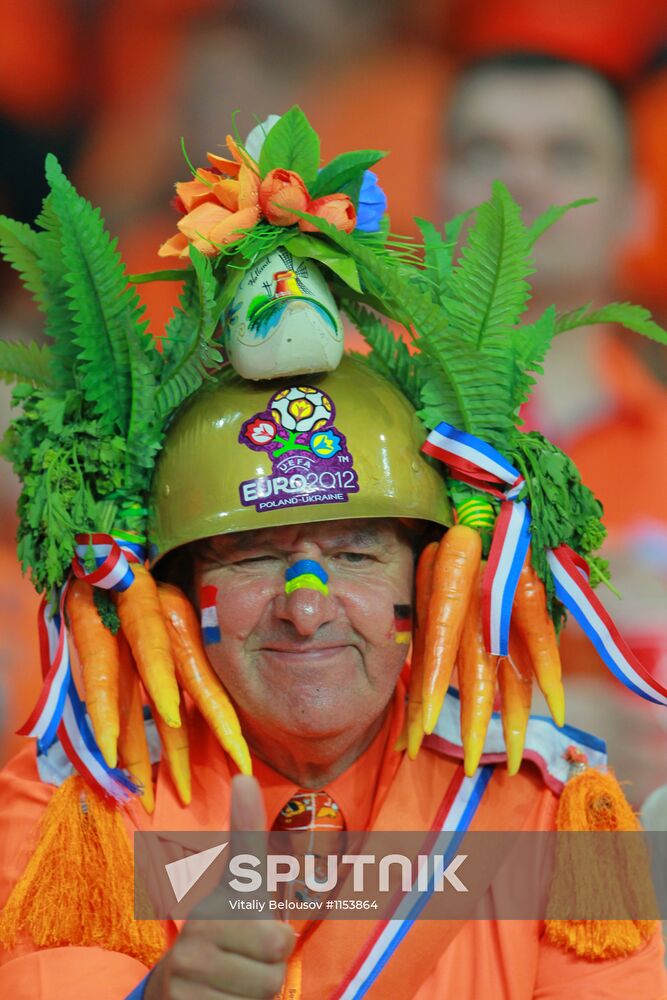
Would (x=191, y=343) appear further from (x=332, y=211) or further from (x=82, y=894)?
(x=82, y=894)

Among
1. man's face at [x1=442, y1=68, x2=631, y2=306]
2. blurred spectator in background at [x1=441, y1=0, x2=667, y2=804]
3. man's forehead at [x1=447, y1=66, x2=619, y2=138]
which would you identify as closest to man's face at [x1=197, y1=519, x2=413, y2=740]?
blurred spectator in background at [x1=441, y1=0, x2=667, y2=804]

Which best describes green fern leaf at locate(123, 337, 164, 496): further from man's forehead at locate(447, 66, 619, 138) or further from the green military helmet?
man's forehead at locate(447, 66, 619, 138)

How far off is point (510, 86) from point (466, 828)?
2053 mm

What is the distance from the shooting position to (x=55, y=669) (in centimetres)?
178

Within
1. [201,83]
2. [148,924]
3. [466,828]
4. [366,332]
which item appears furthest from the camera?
[201,83]

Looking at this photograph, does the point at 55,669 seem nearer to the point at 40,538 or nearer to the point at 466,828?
the point at 40,538

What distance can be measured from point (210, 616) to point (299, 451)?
285 mm

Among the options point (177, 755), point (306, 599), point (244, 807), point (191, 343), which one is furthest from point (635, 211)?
point (244, 807)

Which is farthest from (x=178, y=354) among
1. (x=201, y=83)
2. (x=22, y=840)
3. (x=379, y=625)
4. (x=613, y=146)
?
(x=613, y=146)

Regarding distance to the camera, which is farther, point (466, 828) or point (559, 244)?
point (559, 244)

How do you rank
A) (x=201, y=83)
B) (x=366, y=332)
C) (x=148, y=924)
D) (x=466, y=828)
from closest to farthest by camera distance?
(x=148, y=924) < (x=466, y=828) < (x=366, y=332) < (x=201, y=83)

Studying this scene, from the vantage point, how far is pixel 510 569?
1.75 m

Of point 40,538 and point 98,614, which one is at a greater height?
point 40,538

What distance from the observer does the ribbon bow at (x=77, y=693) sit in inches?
68.2
